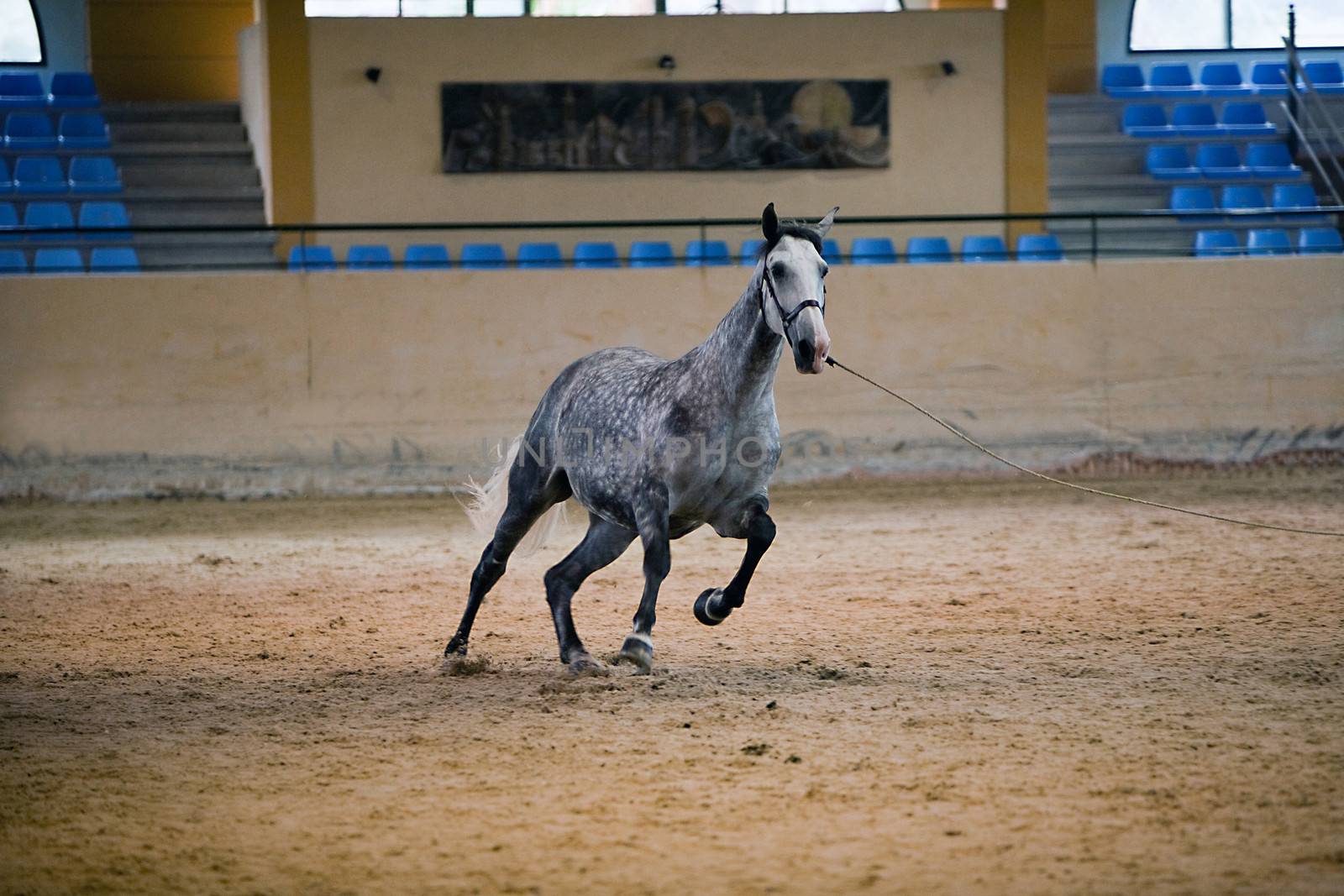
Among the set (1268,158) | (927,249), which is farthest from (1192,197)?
(927,249)

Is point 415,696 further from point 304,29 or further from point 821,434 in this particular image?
point 304,29

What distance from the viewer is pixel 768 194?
16.1 metres

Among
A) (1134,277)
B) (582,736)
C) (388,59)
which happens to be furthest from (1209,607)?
(388,59)

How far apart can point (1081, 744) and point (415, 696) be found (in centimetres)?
269

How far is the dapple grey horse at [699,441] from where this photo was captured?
5430mm

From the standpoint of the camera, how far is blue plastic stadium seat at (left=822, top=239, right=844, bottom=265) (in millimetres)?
14188

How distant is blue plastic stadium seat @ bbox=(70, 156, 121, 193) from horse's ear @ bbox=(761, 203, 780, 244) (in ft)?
Answer: 44.9

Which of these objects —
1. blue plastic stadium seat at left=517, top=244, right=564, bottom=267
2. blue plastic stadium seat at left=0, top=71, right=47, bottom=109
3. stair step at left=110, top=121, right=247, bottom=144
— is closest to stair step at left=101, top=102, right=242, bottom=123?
stair step at left=110, top=121, right=247, bottom=144

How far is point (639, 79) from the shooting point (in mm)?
15953

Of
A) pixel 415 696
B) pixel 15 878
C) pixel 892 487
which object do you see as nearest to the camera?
pixel 15 878

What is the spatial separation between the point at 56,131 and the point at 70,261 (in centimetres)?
429

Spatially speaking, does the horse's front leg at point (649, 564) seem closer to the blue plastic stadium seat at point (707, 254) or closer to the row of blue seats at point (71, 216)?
the blue plastic stadium seat at point (707, 254)

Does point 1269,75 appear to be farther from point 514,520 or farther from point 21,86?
point 21,86

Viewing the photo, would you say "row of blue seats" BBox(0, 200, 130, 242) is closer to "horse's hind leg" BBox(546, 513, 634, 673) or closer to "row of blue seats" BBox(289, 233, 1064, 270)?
"row of blue seats" BBox(289, 233, 1064, 270)
